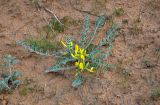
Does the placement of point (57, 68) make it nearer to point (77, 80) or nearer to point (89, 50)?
point (77, 80)

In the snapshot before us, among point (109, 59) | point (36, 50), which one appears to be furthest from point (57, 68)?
point (109, 59)

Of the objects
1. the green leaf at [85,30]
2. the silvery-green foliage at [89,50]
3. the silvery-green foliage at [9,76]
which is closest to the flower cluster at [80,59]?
the silvery-green foliage at [89,50]

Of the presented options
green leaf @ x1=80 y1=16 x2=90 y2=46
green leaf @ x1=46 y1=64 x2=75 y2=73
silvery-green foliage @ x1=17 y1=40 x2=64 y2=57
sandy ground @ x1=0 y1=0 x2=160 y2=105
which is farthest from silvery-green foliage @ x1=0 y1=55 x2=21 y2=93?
green leaf @ x1=80 y1=16 x2=90 y2=46

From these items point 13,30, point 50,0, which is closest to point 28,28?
point 13,30

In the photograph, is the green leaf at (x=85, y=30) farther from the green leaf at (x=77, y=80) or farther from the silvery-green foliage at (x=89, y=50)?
the green leaf at (x=77, y=80)

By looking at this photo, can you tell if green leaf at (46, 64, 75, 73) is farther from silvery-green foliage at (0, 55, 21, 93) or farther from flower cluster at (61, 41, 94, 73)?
silvery-green foliage at (0, 55, 21, 93)

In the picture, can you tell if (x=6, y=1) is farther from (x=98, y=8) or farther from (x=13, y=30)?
(x=98, y=8)
